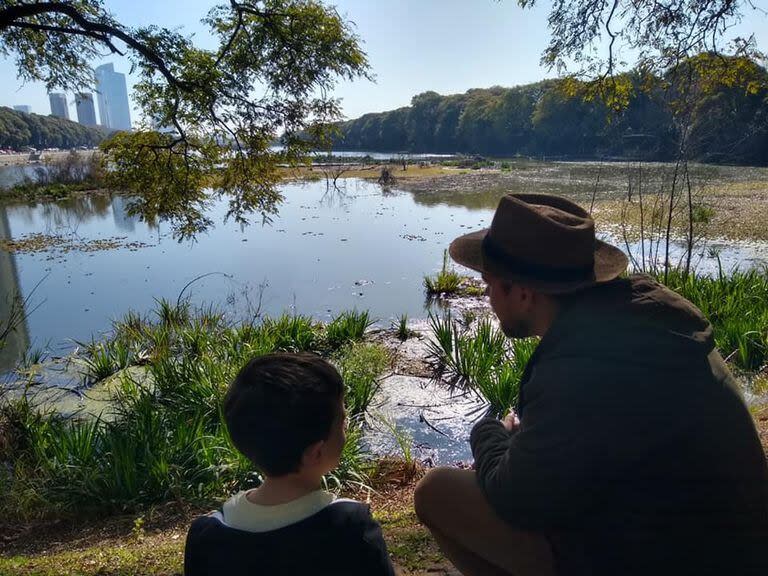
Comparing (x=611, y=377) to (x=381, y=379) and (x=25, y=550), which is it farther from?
(x=381, y=379)

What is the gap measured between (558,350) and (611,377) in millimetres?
138

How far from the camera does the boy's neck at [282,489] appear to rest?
1.38 metres

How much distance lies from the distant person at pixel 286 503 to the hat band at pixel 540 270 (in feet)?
1.84

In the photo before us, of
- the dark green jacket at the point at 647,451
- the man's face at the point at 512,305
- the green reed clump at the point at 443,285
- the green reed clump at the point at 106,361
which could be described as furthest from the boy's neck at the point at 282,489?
the green reed clump at the point at 443,285

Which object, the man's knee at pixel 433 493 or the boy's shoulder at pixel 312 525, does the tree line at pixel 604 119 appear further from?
the boy's shoulder at pixel 312 525

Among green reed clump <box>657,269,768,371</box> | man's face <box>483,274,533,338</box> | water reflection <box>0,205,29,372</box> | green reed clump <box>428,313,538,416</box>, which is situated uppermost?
man's face <box>483,274,533,338</box>

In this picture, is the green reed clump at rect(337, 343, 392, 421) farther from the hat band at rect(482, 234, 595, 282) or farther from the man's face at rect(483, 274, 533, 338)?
the hat band at rect(482, 234, 595, 282)

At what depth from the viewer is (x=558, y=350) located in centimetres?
135

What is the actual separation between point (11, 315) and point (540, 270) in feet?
16.9

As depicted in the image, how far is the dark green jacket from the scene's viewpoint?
1243mm

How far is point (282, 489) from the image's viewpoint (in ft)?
4.60

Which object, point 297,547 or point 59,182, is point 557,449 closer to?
point 297,547

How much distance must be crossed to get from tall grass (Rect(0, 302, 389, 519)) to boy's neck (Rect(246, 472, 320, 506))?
259 cm

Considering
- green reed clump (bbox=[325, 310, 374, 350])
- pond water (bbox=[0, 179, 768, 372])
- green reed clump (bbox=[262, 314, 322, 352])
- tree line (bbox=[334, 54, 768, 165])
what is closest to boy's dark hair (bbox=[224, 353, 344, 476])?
green reed clump (bbox=[262, 314, 322, 352])
